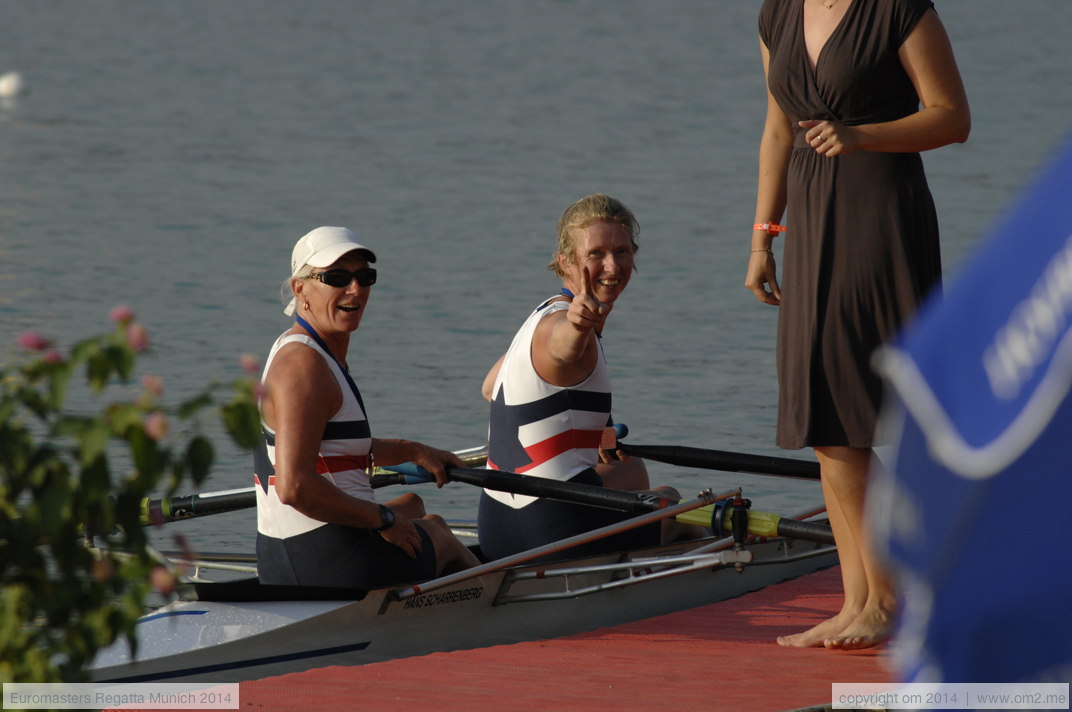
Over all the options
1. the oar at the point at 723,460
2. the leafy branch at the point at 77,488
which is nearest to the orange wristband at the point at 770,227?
the oar at the point at 723,460

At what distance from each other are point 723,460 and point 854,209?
7.63 ft

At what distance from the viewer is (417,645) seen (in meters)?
5.66

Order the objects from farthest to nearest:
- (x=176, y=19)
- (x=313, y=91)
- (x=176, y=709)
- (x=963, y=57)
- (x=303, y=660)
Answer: (x=176, y=19) < (x=963, y=57) < (x=313, y=91) < (x=303, y=660) < (x=176, y=709)

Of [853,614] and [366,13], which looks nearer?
[853,614]

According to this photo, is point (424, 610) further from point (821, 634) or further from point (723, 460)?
point (723, 460)

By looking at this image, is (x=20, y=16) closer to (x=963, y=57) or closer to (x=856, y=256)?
(x=963, y=57)

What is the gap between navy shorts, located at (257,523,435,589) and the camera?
17.5ft

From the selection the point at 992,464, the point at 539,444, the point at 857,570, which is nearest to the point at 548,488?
the point at 539,444

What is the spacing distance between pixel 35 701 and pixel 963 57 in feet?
119

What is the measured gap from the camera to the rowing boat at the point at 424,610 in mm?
5145

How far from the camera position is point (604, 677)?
4.96 metres

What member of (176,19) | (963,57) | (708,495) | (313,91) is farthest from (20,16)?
(708,495)

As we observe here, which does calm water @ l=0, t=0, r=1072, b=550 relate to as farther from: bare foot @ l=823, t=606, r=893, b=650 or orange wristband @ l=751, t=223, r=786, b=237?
bare foot @ l=823, t=606, r=893, b=650

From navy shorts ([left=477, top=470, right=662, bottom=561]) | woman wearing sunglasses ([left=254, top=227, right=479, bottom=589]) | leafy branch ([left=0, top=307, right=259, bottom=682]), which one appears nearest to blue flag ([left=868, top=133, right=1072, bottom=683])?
leafy branch ([left=0, top=307, right=259, bottom=682])
